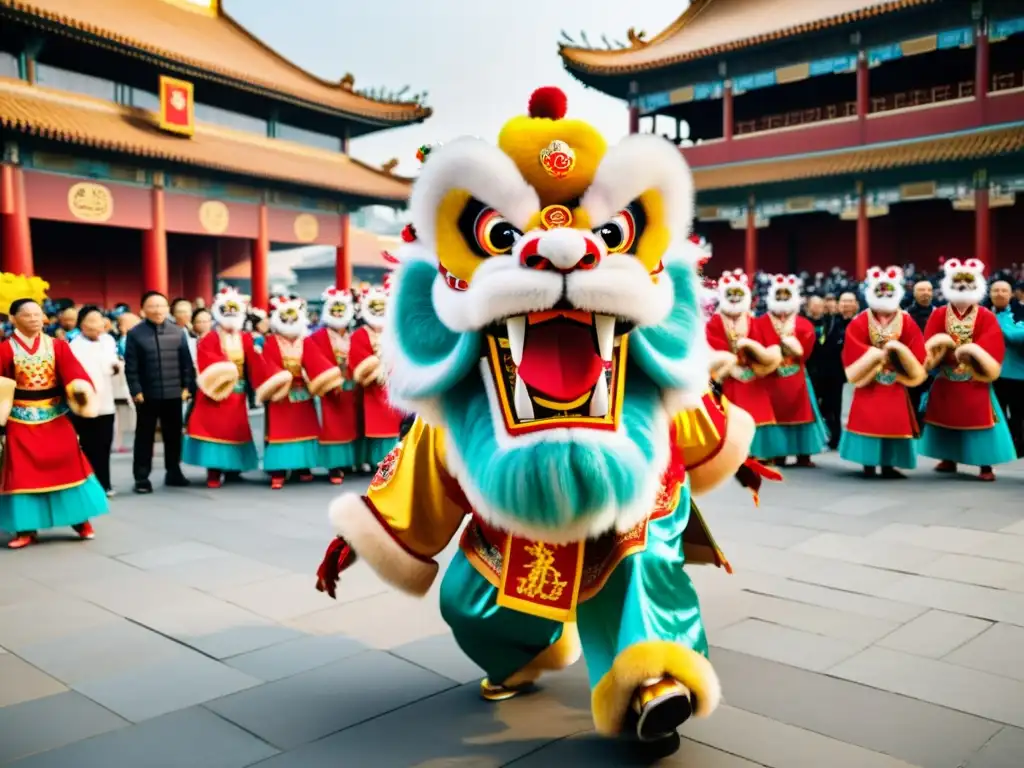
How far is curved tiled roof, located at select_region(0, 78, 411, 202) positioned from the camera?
1380cm

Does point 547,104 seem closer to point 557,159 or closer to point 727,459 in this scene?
point 557,159

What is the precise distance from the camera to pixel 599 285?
7.44 ft

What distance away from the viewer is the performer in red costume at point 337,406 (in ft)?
23.9

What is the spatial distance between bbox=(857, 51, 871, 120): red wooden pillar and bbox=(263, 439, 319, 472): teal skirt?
14131 mm

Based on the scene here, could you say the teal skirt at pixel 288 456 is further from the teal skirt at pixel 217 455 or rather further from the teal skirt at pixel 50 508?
the teal skirt at pixel 50 508

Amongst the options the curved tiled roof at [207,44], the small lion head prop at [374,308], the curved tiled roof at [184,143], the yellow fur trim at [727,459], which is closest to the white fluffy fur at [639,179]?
the yellow fur trim at [727,459]

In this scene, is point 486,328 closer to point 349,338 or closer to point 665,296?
point 665,296

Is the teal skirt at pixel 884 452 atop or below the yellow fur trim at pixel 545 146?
below

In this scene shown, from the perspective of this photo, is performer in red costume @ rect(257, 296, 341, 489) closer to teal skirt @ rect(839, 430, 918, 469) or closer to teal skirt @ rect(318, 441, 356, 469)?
teal skirt @ rect(318, 441, 356, 469)

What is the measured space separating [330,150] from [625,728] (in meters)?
19.7

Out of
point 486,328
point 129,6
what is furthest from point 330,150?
point 486,328

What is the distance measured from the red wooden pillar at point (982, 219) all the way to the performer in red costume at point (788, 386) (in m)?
10.3

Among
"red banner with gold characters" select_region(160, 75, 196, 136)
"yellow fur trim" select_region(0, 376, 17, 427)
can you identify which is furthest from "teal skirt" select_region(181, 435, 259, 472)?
"red banner with gold characters" select_region(160, 75, 196, 136)

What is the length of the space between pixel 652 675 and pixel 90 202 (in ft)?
49.6
